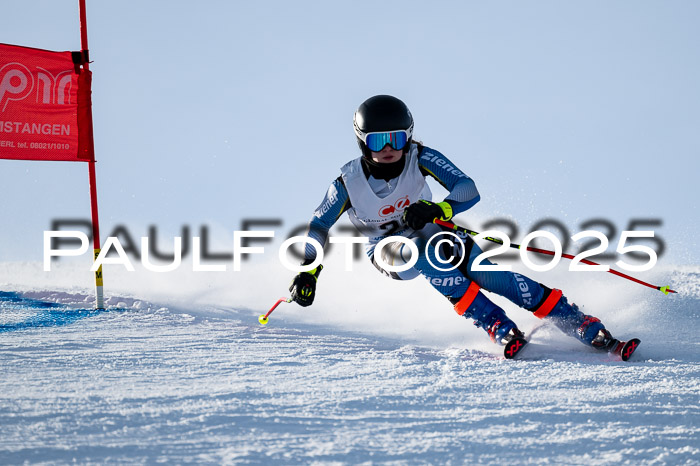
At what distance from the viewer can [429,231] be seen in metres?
4.03

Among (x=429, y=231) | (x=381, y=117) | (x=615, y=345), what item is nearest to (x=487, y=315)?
(x=429, y=231)

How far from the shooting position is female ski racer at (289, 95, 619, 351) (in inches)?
152

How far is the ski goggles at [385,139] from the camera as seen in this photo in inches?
151

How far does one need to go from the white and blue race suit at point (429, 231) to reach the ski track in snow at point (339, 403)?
24cm

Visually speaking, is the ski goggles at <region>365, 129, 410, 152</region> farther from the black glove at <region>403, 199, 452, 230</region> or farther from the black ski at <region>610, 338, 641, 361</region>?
the black ski at <region>610, 338, 641, 361</region>

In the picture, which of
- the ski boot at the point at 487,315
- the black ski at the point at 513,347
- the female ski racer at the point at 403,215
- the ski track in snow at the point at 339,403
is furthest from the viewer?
the female ski racer at the point at 403,215

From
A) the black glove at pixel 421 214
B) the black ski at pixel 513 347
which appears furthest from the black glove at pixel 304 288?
the black ski at pixel 513 347

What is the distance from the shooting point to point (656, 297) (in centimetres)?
577

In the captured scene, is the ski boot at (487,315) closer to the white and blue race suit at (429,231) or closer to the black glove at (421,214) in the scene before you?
the white and blue race suit at (429,231)

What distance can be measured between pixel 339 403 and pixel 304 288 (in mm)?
1536

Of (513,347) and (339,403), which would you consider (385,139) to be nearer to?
(513,347)

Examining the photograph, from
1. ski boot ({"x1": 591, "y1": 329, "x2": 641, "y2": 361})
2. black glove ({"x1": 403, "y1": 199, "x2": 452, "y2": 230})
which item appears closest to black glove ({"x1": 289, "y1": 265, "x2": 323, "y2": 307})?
black glove ({"x1": 403, "y1": 199, "x2": 452, "y2": 230})

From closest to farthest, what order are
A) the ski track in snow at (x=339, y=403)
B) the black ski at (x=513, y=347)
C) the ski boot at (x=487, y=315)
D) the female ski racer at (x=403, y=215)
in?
the ski track in snow at (x=339, y=403)
the black ski at (x=513, y=347)
the ski boot at (x=487, y=315)
the female ski racer at (x=403, y=215)

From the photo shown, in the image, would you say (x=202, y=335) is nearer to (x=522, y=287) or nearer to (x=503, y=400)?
(x=522, y=287)
